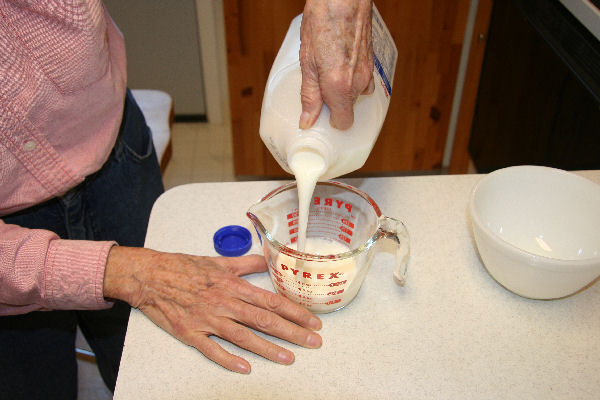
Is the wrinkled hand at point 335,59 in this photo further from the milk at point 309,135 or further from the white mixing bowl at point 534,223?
the white mixing bowl at point 534,223

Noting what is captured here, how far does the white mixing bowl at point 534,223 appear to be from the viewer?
731mm

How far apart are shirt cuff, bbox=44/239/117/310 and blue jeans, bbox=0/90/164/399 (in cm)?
20

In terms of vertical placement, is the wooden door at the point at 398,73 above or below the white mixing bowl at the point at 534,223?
below

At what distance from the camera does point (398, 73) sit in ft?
6.53

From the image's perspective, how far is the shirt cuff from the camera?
767 millimetres

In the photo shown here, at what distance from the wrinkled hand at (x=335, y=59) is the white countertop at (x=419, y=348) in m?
0.28

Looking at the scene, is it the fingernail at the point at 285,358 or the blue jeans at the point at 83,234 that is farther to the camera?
the blue jeans at the point at 83,234

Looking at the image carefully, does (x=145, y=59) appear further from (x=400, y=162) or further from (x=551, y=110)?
(x=551, y=110)

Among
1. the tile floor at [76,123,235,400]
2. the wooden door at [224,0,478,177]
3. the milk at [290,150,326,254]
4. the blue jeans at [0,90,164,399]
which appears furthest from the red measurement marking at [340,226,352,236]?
the tile floor at [76,123,235,400]

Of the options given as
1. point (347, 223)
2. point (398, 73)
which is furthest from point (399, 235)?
point (398, 73)

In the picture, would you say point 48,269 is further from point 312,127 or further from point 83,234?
point 312,127

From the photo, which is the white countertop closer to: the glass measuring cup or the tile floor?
the glass measuring cup

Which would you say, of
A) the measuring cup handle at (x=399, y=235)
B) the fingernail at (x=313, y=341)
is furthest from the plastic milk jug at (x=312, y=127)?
the fingernail at (x=313, y=341)

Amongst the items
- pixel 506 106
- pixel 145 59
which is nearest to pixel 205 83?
pixel 145 59
